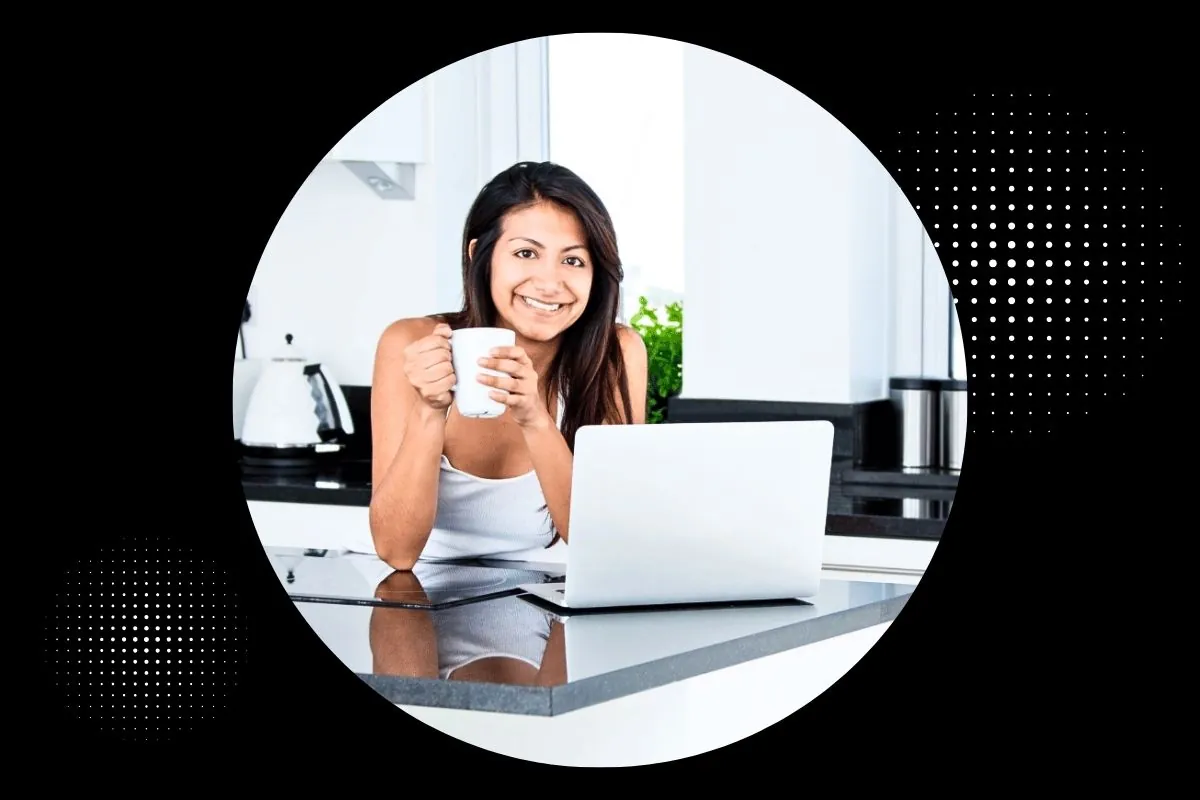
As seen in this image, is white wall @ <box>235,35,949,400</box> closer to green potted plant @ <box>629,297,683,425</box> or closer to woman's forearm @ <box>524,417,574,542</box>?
green potted plant @ <box>629,297,683,425</box>

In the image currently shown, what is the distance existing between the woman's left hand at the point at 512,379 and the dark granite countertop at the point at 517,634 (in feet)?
0.71

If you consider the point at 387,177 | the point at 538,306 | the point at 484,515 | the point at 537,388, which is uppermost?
the point at 387,177

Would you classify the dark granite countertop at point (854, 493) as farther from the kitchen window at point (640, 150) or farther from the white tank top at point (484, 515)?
the kitchen window at point (640, 150)

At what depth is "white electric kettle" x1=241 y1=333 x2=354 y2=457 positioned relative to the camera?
3129 millimetres

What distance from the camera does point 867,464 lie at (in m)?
2.88

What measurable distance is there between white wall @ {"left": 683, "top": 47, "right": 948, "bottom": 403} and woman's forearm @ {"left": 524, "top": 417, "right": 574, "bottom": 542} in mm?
1029

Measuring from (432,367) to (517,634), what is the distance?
0.44 meters

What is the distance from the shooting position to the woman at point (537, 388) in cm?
189

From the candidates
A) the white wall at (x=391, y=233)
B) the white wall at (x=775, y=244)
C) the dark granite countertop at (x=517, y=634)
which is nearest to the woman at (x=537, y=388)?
the dark granite countertop at (x=517, y=634)

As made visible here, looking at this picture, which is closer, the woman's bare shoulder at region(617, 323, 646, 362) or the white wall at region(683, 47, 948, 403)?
the woman's bare shoulder at region(617, 323, 646, 362)

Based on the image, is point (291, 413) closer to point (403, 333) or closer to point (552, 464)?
point (403, 333)

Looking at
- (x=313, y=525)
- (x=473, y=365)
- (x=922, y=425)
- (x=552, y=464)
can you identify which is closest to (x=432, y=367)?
(x=473, y=365)

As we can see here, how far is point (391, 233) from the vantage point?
3307 mm

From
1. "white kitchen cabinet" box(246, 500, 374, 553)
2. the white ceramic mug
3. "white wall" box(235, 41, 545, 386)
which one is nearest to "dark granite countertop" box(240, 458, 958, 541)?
"white kitchen cabinet" box(246, 500, 374, 553)
